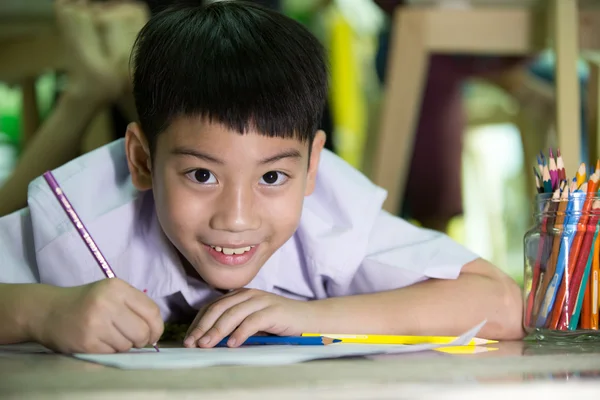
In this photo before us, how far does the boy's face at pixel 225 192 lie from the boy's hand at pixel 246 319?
67 mm

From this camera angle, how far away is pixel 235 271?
2.58 feet

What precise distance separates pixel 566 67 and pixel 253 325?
29.4 inches

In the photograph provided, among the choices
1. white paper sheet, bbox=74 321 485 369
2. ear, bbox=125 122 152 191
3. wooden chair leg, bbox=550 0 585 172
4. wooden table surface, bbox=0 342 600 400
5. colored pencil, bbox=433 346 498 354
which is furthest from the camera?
wooden chair leg, bbox=550 0 585 172

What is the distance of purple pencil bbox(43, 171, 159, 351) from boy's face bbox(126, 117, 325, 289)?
84mm

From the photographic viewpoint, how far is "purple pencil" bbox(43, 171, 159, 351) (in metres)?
0.70

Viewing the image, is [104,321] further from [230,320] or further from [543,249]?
[543,249]

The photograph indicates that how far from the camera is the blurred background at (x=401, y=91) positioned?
129 cm

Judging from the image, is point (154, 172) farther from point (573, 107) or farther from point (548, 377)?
point (573, 107)

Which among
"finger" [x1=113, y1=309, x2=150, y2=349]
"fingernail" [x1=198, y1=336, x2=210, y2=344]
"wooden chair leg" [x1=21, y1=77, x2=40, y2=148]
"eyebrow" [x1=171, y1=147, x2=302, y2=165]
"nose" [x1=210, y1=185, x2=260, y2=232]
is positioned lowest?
"fingernail" [x1=198, y1=336, x2=210, y2=344]

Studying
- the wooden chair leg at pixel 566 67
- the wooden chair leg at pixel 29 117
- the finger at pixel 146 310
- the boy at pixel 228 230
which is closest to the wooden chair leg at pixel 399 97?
the wooden chair leg at pixel 566 67

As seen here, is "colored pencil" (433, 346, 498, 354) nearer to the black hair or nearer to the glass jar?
the glass jar

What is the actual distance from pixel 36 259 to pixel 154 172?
0.17 m

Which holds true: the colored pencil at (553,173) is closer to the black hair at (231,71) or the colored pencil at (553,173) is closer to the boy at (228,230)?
the boy at (228,230)

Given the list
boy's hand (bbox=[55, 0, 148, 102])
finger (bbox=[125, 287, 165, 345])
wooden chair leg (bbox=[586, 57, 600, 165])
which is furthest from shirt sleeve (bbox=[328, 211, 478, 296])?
boy's hand (bbox=[55, 0, 148, 102])
